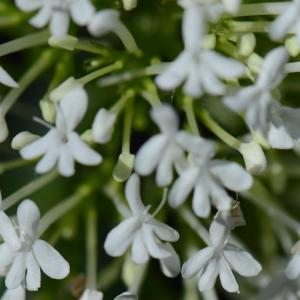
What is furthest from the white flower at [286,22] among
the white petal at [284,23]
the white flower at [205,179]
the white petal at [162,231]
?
the white petal at [162,231]

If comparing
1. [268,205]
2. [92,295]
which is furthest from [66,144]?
[268,205]

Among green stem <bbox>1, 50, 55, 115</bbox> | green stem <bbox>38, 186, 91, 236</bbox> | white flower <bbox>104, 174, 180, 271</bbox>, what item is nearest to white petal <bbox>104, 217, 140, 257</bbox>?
white flower <bbox>104, 174, 180, 271</bbox>

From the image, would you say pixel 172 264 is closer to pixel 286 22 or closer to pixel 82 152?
pixel 82 152

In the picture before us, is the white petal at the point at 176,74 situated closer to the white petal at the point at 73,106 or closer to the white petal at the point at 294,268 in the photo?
the white petal at the point at 73,106

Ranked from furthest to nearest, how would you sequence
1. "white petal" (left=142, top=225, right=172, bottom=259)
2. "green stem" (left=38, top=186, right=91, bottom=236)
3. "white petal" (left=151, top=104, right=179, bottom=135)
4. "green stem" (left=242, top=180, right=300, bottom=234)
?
1. "green stem" (left=242, top=180, right=300, bottom=234)
2. "green stem" (left=38, top=186, right=91, bottom=236)
3. "white petal" (left=142, top=225, right=172, bottom=259)
4. "white petal" (left=151, top=104, right=179, bottom=135)

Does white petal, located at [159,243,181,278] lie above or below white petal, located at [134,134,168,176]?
below

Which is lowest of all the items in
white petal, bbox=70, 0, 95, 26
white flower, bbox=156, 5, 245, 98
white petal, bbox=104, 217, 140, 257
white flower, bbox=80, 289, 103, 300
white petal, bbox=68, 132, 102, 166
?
white flower, bbox=80, 289, 103, 300

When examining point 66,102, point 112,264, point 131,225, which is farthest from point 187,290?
point 66,102

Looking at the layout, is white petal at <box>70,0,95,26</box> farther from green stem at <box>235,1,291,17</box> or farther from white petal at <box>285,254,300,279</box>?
white petal at <box>285,254,300,279</box>
